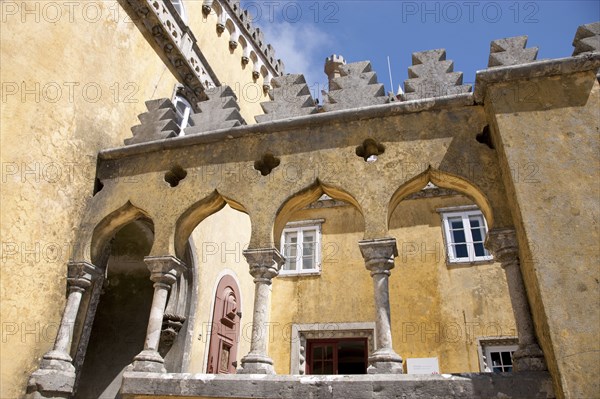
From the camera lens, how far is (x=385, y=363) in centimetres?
351

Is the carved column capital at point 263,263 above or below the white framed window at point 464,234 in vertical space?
below

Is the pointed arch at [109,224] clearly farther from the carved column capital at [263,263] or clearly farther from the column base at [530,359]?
the column base at [530,359]

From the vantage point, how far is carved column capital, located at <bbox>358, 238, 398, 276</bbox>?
3962mm

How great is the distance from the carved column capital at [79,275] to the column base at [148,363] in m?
1.21

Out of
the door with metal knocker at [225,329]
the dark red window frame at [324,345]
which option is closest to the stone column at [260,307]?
the door with metal knocker at [225,329]

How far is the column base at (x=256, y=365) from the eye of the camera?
3.76 metres

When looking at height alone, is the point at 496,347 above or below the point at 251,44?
below

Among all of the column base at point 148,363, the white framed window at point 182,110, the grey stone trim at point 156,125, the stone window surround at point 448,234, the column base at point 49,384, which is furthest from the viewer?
the stone window surround at point 448,234

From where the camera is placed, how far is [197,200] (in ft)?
16.1

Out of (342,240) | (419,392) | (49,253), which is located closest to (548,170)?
(419,392)

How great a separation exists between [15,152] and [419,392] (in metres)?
→ 4.32

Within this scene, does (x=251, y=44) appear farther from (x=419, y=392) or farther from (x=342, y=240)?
(x=419, y=392)

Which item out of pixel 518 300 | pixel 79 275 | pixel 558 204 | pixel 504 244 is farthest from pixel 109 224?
pixel 558 204

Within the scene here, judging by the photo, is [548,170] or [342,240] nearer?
[548,170]
